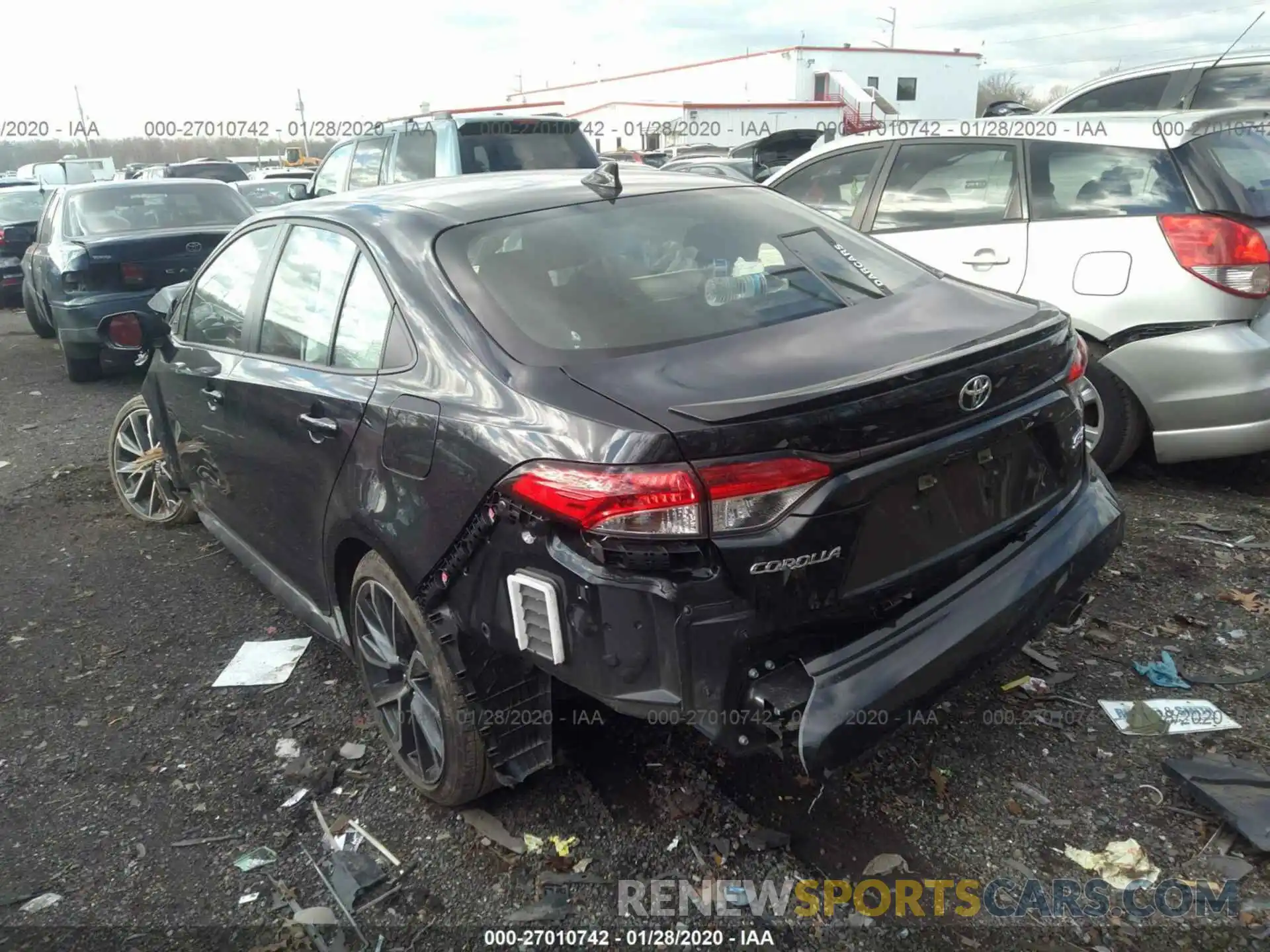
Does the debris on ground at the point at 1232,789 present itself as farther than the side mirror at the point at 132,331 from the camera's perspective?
No

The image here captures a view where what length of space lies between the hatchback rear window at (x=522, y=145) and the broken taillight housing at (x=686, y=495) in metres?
6.84

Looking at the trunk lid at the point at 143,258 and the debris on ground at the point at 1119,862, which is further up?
the trunk lid at the point at 143,258

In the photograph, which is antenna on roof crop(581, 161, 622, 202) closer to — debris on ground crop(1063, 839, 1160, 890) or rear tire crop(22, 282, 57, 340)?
debris on ground crop(1063, 839, 1160, 890)

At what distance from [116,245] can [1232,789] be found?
828cm

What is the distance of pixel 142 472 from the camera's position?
496cm

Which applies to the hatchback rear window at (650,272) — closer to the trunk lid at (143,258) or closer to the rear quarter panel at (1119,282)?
the rear quarter panel at (1119,282)

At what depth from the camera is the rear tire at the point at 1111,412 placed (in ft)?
14.3

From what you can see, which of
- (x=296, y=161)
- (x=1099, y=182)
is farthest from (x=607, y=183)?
(x=296, y=161)

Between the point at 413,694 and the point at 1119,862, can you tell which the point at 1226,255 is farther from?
the point at 413,694

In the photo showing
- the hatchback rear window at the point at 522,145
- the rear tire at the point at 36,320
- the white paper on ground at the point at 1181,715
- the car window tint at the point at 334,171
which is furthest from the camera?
the rear tire at the point at 36,320

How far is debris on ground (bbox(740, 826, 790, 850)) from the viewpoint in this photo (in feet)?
8.25

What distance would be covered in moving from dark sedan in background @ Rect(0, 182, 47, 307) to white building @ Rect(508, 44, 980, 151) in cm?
2087

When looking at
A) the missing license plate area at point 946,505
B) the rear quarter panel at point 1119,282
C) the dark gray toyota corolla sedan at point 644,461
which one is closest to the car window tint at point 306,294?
the dark gray toyota corolla sedan at point 644,461

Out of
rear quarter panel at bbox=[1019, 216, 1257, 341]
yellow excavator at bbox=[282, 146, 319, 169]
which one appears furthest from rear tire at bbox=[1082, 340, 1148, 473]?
yellow excavator at bbox=[282, 146, 319, 169]
